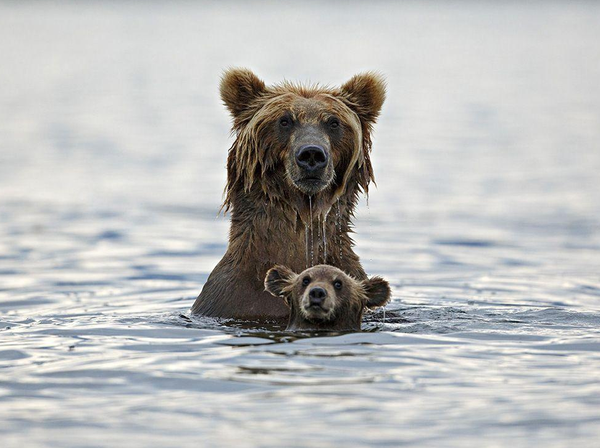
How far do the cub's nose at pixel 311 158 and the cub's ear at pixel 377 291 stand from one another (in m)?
1.15

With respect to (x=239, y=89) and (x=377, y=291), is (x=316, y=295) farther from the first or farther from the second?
(x=239, y=89)

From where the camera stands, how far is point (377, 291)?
10930mm

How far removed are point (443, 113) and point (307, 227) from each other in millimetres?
31720

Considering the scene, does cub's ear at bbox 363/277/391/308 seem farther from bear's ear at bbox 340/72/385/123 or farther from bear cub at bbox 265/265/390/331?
bear's ear at bbox 340/72/385/123

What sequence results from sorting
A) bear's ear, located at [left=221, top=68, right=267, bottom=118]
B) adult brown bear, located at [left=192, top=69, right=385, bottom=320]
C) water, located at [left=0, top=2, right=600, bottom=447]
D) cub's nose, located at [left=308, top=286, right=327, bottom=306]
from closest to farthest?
water, located at [left=0, top=2, right=600, bottom=447]
cub's nose, located at [left=308, top=286, right=327, bottom=306]
adult brown bear, located at [left=192, top=69, right=385, bottom=320]
bear's ear, located at [left=221, top=68, right=267, bottom=118]

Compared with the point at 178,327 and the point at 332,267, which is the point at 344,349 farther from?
the point at 178,327

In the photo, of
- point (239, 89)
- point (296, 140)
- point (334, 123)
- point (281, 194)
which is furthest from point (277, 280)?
point (239, 89)

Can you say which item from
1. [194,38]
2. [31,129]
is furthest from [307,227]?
[194,38]

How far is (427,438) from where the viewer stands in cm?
759

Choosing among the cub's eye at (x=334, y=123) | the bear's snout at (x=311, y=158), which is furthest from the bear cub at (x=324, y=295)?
the cub's eye at (x=334, y=123)

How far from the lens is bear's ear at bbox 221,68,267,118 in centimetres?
1134

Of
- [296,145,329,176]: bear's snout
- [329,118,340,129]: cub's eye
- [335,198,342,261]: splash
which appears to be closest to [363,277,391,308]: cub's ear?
[335,198,342,261]: splash

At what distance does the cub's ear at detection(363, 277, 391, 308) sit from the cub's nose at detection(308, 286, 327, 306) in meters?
0.78

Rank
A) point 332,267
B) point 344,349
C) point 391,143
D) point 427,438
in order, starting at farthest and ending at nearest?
point 391,143 < point 332,267 < point 344,349 < point 427,438
